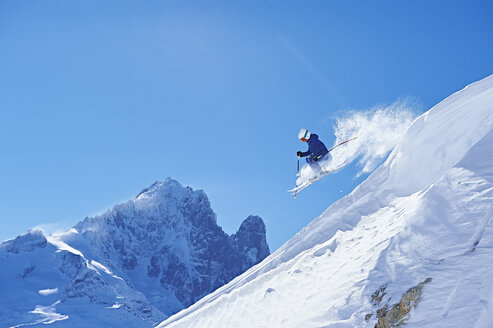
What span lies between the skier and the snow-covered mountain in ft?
402

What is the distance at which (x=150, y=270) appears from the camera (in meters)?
190

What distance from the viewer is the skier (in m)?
18.8

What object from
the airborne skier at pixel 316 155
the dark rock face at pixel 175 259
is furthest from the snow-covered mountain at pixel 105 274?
the airborne skier at pixel 316 155

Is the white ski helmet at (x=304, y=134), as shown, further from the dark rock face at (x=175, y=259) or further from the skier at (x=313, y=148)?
the dark rock face at (x=175, y=259)

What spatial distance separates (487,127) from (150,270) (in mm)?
190509

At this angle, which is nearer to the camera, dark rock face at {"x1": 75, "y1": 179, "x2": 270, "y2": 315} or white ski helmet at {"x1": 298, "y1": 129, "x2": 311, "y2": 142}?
white ski helmet at {"x1": 298, "y1": 129, "x2": 311, "y2": 142}

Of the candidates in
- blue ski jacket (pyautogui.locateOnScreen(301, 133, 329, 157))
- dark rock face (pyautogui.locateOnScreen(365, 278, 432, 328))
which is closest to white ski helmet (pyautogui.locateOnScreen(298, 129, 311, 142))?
blue ski jacket (pyautogui.locateOnScreen(301, 133, 329, 157))

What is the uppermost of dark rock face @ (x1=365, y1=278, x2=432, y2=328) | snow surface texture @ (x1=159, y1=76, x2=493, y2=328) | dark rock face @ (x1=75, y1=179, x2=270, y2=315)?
dark rock face @ (x1=75, y1=179, x2=270, y2=315)

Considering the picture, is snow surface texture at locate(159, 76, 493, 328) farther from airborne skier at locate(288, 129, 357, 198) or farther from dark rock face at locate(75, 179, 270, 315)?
dark rock face at locate(75, 179, 270, 315)

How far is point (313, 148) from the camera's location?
754 inches

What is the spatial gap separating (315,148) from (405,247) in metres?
10.7

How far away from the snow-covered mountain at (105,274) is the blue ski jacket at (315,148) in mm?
122639

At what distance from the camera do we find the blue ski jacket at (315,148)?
62.4 ft

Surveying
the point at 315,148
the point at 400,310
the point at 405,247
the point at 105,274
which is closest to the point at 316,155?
the point at 315,148
